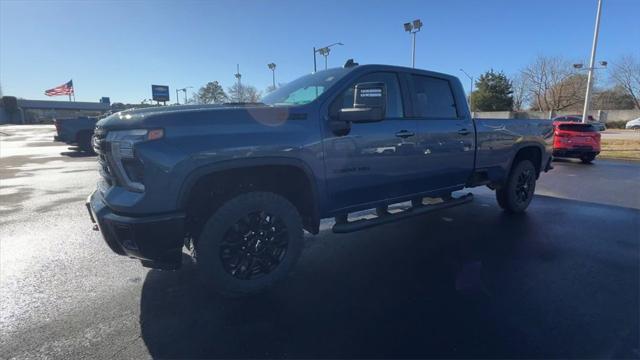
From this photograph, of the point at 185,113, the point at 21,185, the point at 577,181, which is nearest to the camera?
the point at 185,113

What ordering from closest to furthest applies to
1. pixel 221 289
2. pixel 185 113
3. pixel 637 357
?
pixel 637 357 < pixel 185 113 < pixel 221 289

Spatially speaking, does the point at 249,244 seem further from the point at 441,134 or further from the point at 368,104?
the point at 441,134

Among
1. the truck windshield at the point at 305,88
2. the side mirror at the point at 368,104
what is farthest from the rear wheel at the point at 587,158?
the side mirror at the point at 368,104

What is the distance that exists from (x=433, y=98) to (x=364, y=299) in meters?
2.77

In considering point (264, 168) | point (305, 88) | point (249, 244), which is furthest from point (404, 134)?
point (249, 244)

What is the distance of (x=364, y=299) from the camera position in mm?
3139

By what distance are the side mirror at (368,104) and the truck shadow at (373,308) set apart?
1566 millimetres

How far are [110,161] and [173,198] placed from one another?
2.16 ft

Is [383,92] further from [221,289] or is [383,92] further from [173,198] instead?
[221,289]

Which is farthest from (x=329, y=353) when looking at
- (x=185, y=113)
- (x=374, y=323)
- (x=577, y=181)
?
(x=577, y=181)

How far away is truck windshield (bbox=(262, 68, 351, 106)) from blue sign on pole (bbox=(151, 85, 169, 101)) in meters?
61.5

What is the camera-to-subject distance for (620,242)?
4.62 metres

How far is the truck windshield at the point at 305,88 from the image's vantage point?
364 centimetres

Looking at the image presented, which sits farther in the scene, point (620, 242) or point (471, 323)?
point (620, 242)
